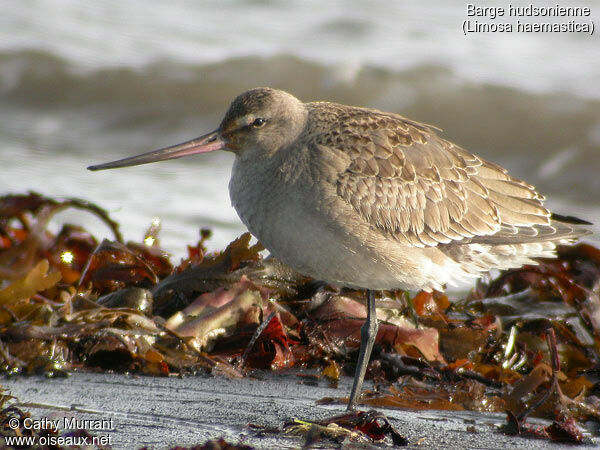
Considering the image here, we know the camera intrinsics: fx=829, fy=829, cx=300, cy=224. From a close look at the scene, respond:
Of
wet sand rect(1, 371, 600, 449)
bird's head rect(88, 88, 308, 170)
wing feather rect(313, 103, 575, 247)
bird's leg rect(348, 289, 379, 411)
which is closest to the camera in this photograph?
wet sand rect(1, 371, 600, 449)

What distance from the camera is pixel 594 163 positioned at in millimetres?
10641

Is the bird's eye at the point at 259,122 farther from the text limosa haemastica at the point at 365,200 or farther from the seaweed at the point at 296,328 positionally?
the seaweed at the point at 296,328

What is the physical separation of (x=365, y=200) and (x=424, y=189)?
22.3 inches

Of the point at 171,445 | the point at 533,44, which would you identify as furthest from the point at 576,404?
the point at 533,44

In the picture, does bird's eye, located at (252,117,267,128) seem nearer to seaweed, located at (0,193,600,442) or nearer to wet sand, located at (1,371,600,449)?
seaweed, located at (0,193,600,442)

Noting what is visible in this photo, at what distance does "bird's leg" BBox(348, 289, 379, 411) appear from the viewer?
4.45 meters

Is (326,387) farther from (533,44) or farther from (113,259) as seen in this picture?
(533,44)

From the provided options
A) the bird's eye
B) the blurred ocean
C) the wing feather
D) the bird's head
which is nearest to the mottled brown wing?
the wing feather

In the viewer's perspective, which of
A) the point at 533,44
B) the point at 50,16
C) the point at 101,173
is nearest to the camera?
the point at 101,173

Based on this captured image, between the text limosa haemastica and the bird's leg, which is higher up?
the text limosa haemastica

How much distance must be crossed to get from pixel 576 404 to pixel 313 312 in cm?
162

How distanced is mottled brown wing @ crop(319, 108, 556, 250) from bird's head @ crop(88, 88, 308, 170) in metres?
0.27

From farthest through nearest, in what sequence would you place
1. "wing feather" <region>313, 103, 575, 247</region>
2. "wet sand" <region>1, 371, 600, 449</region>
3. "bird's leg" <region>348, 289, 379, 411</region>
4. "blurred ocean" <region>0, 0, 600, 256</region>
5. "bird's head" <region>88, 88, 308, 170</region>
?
"blurred ocean" <region>0, 0, 600, 256</region>, "bird's head" <region>88, 88, 308, 170</region>, "wing feather" <region>313, 103, 575, 247</region>, "bird's leg" <region>348, 289, 379, 411</region>, "wet sand" <region>1, 371, 600, 449</region>

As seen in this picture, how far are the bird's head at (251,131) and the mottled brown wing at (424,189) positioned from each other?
27 cm
